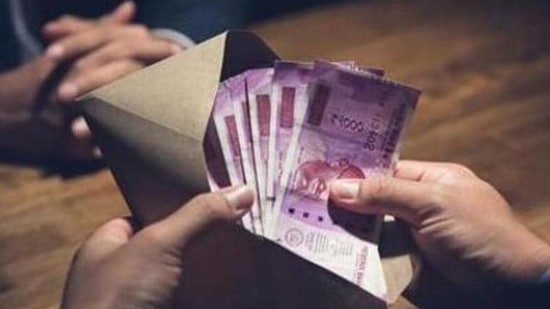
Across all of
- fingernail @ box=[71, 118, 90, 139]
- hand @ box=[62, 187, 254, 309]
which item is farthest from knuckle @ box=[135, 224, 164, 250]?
fingernail @ box=[71, 118, 90, 139]

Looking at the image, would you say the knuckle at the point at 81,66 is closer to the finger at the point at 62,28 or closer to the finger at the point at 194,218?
the finger at the point at 62,28

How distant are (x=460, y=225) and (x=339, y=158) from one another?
0.15 metres

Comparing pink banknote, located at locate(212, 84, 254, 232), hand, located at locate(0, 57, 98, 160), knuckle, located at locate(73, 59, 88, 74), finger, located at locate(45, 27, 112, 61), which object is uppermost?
pink banknote, located at locate(212, 84, 254, 232)

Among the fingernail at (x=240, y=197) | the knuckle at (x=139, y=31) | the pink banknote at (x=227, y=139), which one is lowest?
the knuckle at (x=139, y=31)

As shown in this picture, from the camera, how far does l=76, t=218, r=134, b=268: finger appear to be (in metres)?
1.06

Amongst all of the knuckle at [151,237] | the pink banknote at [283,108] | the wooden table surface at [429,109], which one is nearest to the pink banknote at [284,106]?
the pink banknote at [283,108]

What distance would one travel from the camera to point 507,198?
1.50 m

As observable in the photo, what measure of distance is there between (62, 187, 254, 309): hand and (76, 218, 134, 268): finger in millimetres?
30

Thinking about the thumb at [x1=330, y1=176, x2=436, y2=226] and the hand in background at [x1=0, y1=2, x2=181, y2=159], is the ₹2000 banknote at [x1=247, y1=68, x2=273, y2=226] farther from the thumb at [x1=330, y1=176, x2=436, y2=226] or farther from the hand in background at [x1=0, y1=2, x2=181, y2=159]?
the hand in background at [x1=0, y1=2, x2=181, y2=159]

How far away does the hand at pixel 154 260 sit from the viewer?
1000 millimetres

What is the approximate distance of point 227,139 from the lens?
3.53 feet

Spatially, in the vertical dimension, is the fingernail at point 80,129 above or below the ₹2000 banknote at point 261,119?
below

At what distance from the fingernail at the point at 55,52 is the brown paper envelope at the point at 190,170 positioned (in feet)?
1.82

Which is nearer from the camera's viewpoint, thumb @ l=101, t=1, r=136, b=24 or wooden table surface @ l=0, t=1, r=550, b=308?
wooden table surface @ l=0, t=1, r=550, b=308
